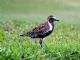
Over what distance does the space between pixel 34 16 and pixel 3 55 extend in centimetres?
1162

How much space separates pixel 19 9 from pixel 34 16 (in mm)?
1307

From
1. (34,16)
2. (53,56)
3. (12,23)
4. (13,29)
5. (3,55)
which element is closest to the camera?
(3,55)

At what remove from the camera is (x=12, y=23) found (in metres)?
17.0

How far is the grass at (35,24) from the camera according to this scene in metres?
9.02

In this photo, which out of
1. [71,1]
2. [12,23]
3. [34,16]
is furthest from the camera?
[71,1]

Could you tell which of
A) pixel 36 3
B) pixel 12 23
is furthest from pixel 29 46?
pixel 36 3

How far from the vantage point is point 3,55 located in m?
8.55

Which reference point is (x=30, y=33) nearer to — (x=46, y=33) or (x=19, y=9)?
(x=46, y=33)

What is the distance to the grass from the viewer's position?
29.6 ft

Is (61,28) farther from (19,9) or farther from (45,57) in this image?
(45,57)

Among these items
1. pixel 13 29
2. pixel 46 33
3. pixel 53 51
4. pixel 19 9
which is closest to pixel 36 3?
pixel 19 9

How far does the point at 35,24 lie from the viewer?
17.5 meters

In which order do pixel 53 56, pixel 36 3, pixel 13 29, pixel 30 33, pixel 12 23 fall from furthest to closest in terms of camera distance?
1. pixel 36 3
2. pixel 12 23
3. pixel 13 29
4. pixel 30 33
5. pixel 53 56

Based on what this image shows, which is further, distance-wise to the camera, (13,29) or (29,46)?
(13,29)
